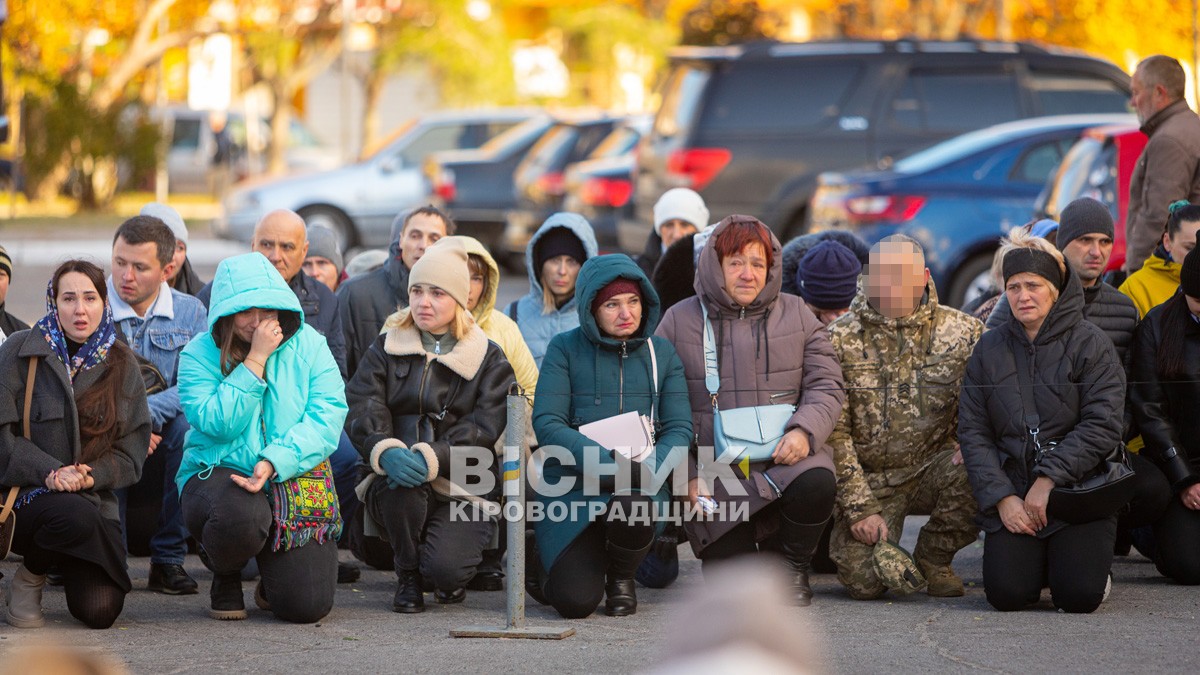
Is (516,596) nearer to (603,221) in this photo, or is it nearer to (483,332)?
(483,332)

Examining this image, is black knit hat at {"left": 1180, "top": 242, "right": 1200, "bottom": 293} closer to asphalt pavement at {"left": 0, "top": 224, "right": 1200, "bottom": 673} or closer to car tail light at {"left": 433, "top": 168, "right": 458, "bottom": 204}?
asphalt pavement at {"left": 0, "top": 224, "right": 1200, "bottom": 673}

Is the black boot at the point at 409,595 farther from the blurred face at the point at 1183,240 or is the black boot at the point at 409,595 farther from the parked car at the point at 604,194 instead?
the parked car at the point at 604,194

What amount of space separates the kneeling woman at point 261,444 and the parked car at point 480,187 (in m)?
14.5

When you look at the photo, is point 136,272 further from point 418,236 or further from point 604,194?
point 604,194

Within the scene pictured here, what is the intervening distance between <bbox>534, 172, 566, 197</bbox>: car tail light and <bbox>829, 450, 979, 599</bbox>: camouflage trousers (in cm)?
1321

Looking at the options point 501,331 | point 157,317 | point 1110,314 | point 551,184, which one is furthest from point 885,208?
point 551,184

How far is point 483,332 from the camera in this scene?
7.77m

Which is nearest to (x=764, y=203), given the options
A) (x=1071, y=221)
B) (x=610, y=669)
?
(x=1071, y=221)

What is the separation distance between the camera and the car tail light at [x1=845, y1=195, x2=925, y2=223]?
13602mm

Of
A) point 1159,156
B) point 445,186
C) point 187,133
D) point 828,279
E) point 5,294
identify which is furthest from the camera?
point 187,133

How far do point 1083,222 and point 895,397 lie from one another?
1.31 meters

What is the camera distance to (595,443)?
23.4 ft

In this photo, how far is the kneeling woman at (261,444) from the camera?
6934 millimetres

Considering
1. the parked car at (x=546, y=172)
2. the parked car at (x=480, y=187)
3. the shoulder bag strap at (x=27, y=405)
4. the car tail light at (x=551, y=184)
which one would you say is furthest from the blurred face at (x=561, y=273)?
the parked car at (x=480, y=187)
